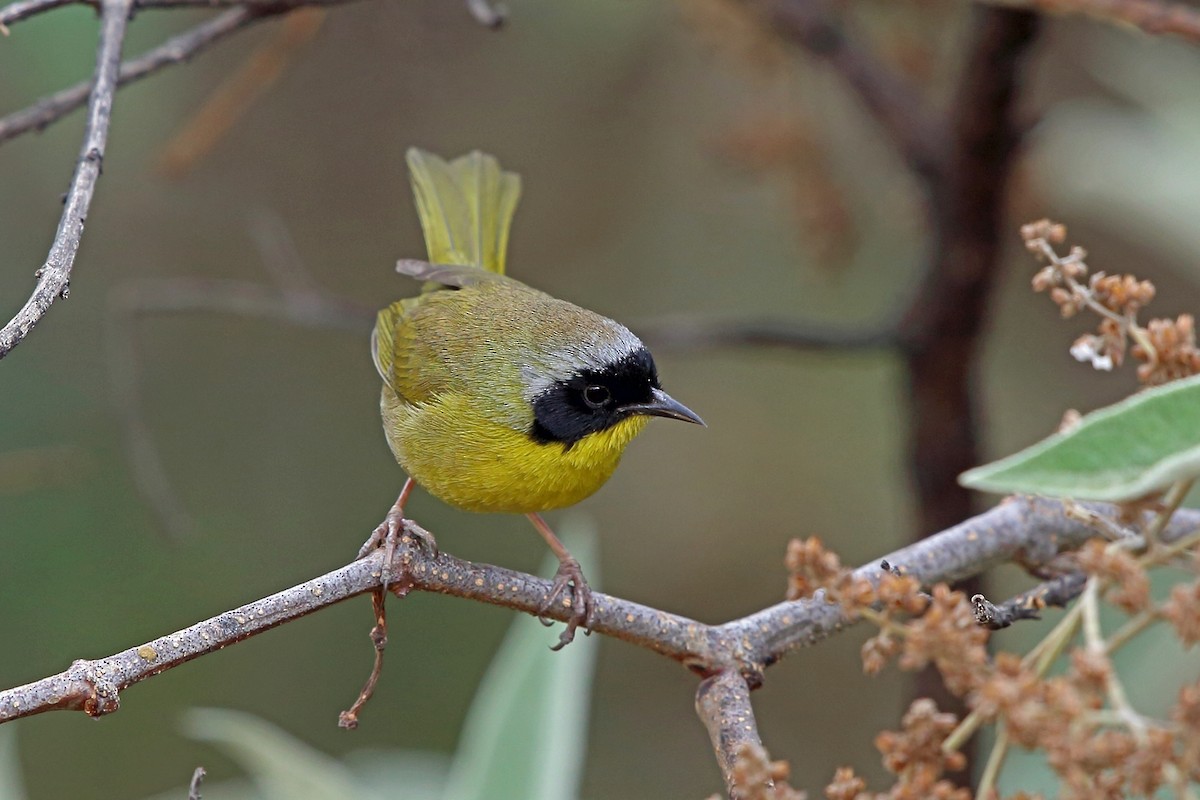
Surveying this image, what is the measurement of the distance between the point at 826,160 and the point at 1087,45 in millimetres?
2053

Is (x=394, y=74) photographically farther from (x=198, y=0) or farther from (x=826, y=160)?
(x=198, y=0)

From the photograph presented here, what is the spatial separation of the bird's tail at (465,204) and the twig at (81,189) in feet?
4.27

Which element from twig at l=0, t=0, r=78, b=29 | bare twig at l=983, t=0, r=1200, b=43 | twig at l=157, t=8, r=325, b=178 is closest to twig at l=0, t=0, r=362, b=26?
twig at l=0, t=0, r=78, b=29

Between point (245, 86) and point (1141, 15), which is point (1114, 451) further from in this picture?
point (245, 86)

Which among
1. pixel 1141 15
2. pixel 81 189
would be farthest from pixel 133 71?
pixel 1141 15

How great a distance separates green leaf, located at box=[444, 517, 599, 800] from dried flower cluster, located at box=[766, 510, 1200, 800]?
1217mm

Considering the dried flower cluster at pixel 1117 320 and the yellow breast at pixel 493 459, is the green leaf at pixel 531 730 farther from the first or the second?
the dried flower cluster at pixel 1117 320

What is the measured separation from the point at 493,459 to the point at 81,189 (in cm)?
111

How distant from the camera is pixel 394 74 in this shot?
17.5 feet

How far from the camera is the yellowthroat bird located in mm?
2531

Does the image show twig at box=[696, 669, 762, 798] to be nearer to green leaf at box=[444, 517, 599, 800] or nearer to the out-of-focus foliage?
green leaf at box=[444, 517, 599, 800]

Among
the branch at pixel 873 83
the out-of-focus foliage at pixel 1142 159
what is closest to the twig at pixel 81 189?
the branch at pixel 873 83

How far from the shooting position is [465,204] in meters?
3.28

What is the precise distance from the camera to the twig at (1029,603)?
150 cm
